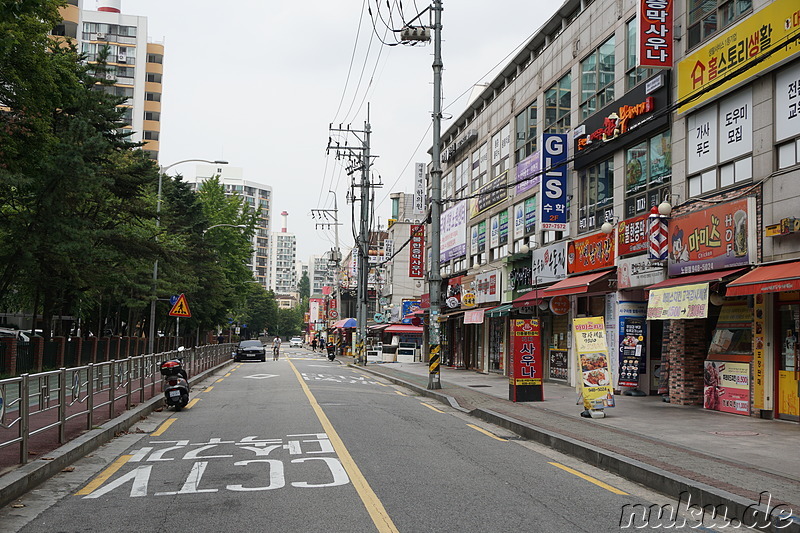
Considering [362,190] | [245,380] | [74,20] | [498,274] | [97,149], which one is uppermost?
[74,20]

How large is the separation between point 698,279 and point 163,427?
1186 cm

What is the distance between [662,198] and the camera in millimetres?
19344

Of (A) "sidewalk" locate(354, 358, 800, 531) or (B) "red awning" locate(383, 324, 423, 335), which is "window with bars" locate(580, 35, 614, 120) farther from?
(B) "red awning" locate(383, 324, 423, 335)

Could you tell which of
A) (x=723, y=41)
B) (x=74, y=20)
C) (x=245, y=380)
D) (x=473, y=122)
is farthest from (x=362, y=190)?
(x=74, y=20)

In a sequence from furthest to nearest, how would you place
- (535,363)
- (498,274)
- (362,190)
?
(362,190)
(498,274)
(535,363)

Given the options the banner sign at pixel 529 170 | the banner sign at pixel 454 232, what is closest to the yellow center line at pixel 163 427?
the banner sign at pixel 529 170

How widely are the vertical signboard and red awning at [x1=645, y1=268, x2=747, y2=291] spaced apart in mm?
3149

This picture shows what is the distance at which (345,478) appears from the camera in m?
8.59

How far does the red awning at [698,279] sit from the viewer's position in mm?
15352

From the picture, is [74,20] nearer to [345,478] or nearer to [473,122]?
[473,122]

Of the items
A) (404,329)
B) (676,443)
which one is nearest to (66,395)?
(676,443)

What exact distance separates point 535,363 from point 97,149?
15.1 m

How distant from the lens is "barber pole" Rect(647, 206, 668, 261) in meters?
18.3

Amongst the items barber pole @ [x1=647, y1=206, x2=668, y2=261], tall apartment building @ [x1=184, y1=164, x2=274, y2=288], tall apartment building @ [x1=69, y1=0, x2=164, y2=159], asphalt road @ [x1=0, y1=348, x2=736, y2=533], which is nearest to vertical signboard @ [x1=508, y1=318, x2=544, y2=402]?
barber pole @ [x1=647, y1=206, x2=668, y2=261]
